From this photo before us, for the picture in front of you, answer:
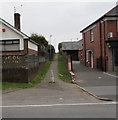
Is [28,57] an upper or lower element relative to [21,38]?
lower

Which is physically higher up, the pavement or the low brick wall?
the low brick wall

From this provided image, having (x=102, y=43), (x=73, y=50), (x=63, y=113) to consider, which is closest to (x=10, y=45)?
(x=102, y=43)

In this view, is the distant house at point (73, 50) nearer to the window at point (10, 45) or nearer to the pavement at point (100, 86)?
the window at point (10, 45)

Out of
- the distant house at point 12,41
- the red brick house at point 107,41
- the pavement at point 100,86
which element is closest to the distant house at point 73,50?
the red brick house at point 107,41

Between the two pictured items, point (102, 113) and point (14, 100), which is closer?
point (102, 113)

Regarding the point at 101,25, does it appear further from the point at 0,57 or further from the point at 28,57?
the point at 0,57

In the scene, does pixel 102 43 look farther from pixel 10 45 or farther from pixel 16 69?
pixel 16 69

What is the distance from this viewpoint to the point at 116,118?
20.8 ft

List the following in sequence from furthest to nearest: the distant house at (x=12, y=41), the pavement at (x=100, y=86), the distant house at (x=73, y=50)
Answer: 1. the distant house at (x=73, y=50)
2. the distant house at (x=12, y=41)
3. the pavement at (x=100, y=86)

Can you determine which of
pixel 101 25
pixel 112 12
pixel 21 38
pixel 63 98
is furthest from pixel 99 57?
pixel 63 98

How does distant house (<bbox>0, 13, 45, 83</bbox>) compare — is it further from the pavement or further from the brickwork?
the brickwork

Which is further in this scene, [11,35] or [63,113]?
[11,35]

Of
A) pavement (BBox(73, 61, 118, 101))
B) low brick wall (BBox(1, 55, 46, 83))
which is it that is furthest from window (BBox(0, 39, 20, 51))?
low brick wall (BBox(1, 55, 46, 83))

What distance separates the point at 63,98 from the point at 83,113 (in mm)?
3340
